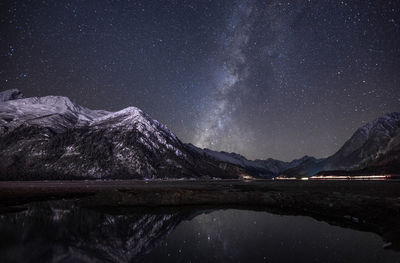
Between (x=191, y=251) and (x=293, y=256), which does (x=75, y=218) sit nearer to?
(x=191, y=251)

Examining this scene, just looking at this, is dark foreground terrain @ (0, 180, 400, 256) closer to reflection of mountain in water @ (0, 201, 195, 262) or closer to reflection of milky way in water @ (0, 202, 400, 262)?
reflection of milky way in water @ (0, 202, 400, 262)

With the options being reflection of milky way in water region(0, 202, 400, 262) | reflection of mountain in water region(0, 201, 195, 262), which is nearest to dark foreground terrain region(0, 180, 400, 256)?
reflection of milky way in water region(0, 202, 400, 262)

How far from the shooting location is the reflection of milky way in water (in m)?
14.2

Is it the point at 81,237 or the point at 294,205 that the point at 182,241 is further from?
the point at 294,205

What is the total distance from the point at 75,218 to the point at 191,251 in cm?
1806

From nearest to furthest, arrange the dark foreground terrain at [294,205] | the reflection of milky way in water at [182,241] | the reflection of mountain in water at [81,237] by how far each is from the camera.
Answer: the reflection of mountain in water at [81,237], the reflection of milky way in water at [182,241], the dark foreground terrain at [294,205]

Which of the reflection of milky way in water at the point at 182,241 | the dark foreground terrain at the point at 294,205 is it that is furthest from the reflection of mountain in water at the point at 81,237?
the dark foreground terrain at the point at 294,205

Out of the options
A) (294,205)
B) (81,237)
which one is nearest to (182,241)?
(81,237)

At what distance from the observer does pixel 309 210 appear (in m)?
33.4

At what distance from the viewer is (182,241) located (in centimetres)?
1833

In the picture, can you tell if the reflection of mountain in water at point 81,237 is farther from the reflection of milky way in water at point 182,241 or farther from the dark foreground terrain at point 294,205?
the dark foreground terrain at point 294,205

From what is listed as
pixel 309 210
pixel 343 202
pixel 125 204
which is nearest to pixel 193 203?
pixel 125 204

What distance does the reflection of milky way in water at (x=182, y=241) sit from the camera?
14.2 m

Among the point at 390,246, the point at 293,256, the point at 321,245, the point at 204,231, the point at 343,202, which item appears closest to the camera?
the point at 293,256
